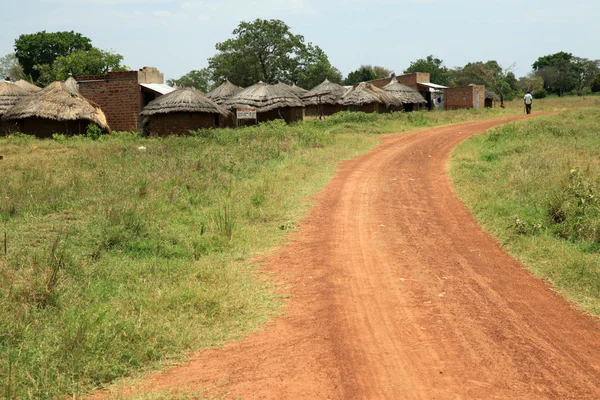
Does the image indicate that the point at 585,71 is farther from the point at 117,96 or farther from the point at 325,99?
the point at 117,96

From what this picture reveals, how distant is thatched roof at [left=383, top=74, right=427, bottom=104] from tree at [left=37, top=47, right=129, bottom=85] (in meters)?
24.4

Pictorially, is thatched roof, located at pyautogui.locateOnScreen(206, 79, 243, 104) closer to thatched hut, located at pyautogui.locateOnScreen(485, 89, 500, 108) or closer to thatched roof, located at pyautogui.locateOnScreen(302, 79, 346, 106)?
thatched roof, located at pyautogui.locateOnScreen(302, 79, 346, 106)

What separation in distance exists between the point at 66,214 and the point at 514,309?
7.09 m

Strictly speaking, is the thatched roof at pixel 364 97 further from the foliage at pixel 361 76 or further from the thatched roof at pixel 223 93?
the foliage at pixel 361 76

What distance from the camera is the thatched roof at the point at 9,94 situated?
28.6 m

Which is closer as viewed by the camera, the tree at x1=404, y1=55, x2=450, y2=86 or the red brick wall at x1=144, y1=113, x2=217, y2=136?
the red brick wall at x1=144, y1=113, x2=217, y2=136

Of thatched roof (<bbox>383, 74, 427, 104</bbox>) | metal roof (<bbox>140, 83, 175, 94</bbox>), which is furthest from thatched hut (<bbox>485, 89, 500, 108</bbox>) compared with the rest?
metal roof (<bbox>140, 83, 175, 94</bbox>)

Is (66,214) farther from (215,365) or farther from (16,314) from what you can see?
(215,365)

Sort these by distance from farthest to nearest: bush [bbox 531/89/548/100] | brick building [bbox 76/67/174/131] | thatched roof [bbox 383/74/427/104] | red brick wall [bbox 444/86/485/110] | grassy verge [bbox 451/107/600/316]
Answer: bush [bbox 531/89/548/100]
red brick wall [bbox 444/86/485/110]
thatched roof [bbox 383/74/427/104]
brick building [bbox 76/67/174/131]
grassy verge [bbox 451/107/600/316]

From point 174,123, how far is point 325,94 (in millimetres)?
14015

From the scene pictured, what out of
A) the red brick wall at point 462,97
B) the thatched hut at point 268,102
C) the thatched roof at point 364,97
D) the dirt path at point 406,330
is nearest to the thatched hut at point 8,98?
the thatched hut at point 268,102

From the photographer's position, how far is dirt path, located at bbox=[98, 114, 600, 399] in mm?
4422

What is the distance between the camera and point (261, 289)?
673cm

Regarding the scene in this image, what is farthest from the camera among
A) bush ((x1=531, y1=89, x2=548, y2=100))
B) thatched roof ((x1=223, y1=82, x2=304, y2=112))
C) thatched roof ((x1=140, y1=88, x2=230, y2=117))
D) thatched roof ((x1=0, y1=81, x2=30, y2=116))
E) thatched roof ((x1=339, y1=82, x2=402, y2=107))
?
bush ((x1=531, y1=89, x2=548, y2=100))
